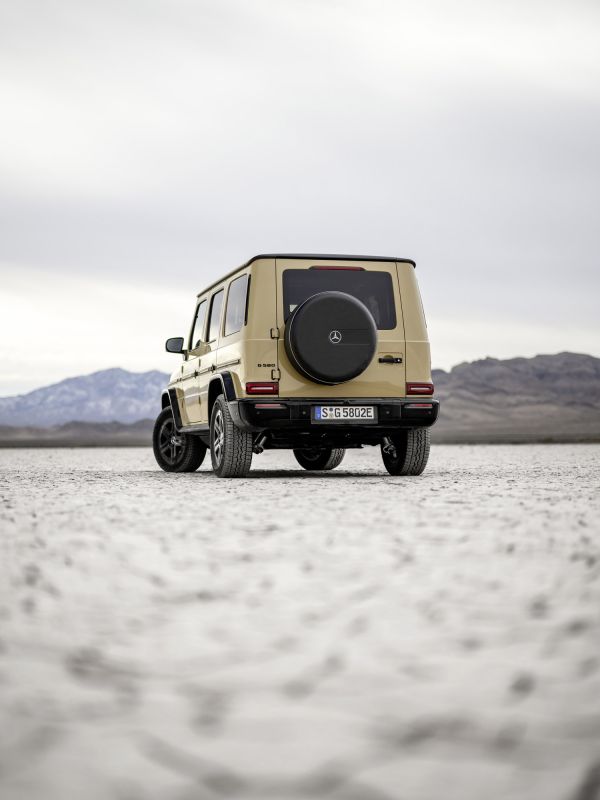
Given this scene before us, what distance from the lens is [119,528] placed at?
5.64 m

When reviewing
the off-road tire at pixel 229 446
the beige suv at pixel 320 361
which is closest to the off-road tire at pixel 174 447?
the beige suv at pixel 320 361

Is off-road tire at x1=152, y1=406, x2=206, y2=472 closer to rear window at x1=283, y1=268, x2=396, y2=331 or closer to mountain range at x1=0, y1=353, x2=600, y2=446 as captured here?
rear window at x1=283, y1=268, x2=396, y2=331

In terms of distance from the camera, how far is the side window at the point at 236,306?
415 inches

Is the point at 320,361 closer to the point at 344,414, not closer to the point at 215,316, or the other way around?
the point at 344,414

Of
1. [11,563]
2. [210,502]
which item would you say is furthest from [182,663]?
[210,502]

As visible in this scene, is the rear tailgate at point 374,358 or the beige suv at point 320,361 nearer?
the beige suv at point 320,361

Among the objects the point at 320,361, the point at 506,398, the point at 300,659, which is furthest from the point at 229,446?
the point at 506,398

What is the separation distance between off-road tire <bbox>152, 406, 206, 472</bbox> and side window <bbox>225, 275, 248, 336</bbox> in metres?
2.70

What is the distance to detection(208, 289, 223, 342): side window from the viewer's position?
38.3 feet

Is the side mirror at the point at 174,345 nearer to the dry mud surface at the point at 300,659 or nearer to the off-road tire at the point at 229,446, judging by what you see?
the off-road tire at the point at 229,446

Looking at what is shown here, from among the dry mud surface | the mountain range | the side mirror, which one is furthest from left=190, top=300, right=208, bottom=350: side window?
the mountain range

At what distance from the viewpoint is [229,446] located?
1055cm

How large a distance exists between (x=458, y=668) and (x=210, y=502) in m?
4.49

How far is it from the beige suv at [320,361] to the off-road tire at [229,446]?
0.04 feet
